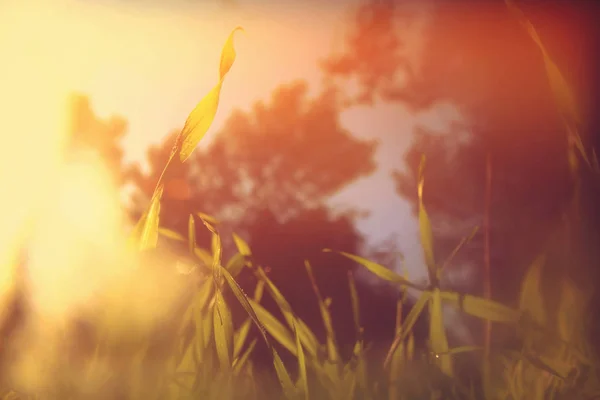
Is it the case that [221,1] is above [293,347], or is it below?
above

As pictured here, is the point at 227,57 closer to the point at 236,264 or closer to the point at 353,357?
the point at 236,264

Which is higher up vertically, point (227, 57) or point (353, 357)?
point (227, 57)

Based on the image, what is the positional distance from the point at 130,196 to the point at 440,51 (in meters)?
0.49

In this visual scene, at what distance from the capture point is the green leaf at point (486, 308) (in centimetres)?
41

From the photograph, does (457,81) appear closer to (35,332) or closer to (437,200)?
(437,200)

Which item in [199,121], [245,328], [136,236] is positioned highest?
[199,121]

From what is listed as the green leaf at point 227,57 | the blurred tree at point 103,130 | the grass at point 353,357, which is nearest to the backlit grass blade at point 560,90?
the grass at point 353,357

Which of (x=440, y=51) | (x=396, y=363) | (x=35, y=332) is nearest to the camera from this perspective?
(x=396, y=363)

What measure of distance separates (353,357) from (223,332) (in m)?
0.16

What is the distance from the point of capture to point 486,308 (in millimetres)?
409

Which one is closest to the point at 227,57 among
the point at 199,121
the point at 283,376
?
the point at 199,121

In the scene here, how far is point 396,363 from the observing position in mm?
446

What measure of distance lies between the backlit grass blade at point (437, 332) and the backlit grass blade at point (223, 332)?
18 centimetres

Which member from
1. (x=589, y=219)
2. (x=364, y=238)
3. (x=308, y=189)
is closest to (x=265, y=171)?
(x=308, y=189)
